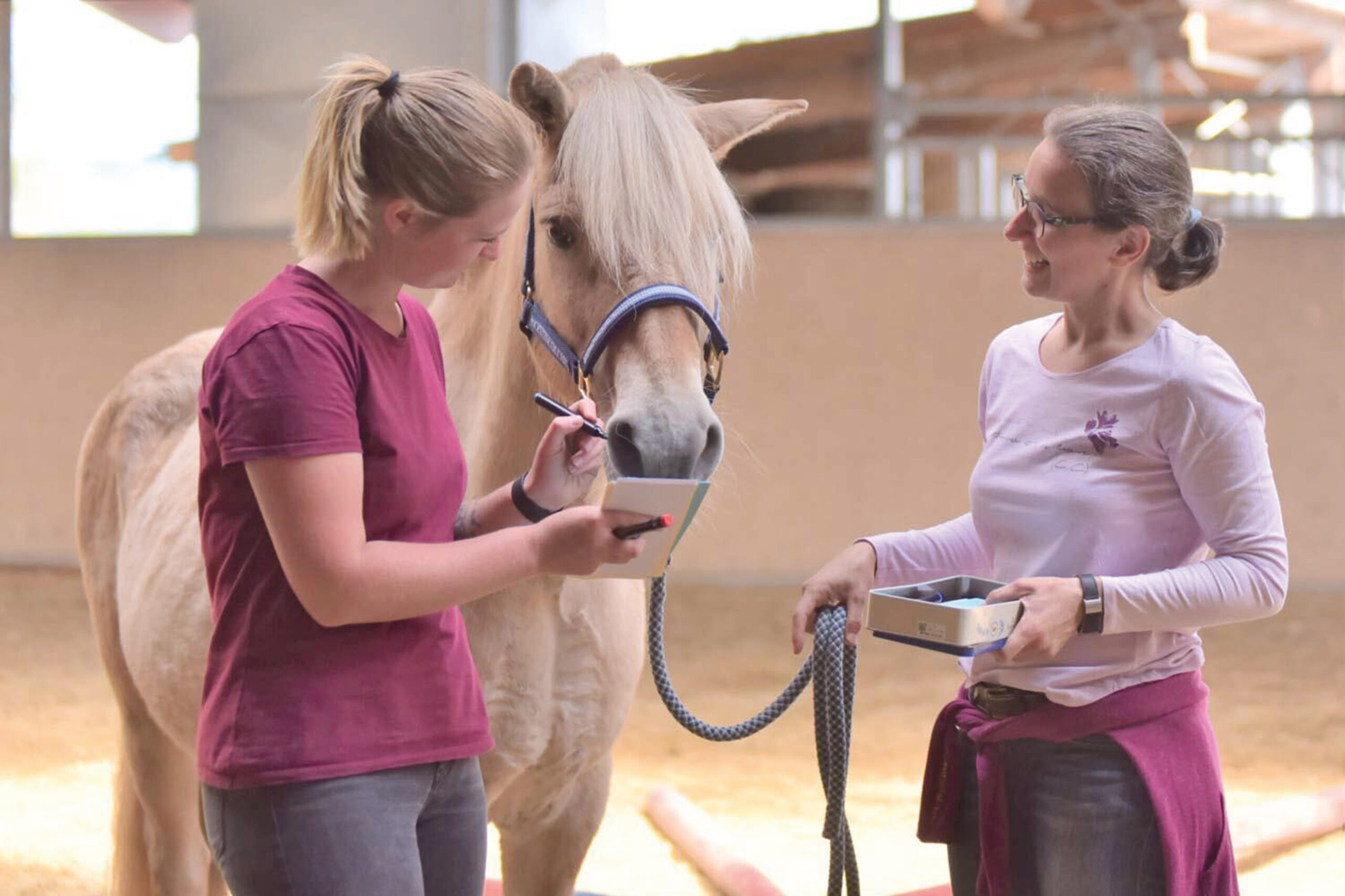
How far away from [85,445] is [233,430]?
1.67 m

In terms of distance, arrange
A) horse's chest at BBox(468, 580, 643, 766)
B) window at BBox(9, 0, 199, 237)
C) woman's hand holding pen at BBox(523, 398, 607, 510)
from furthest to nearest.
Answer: window at BBox(9, 0, 199, 237) → horse's chest at BBox(468, 580, 643, 766) → woman's hand holding pen at BBox(523, 398, 607, 510)

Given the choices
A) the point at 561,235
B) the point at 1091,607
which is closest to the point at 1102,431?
the point at 1091,607

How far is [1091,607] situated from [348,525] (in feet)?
2.27

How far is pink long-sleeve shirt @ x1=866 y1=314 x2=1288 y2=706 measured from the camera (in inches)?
47.5

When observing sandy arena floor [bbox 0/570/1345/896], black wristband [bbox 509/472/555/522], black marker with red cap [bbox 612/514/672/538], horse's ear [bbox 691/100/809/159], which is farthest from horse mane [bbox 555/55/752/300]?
sandy arena floor [bbox 0/570/1345/896]

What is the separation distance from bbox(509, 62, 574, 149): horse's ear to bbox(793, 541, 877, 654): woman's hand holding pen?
59 cm

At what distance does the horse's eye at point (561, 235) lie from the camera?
140 cm

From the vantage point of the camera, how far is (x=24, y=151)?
21.7ft

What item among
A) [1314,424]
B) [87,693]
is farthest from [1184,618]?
[1314,424]

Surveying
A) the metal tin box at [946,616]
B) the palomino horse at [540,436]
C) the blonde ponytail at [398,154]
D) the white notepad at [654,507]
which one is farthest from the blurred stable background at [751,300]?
the blonde ponytail at [398,154]

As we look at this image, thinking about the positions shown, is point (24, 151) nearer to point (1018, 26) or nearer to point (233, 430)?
point (1018, 26)

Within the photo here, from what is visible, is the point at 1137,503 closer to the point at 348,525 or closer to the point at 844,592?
the point at 844,592

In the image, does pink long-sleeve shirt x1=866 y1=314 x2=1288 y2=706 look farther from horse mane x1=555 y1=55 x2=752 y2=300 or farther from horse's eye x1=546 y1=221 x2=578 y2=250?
horse's eye x1=546 y1=221 x2=578 y2=250

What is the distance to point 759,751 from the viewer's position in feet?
12.0
